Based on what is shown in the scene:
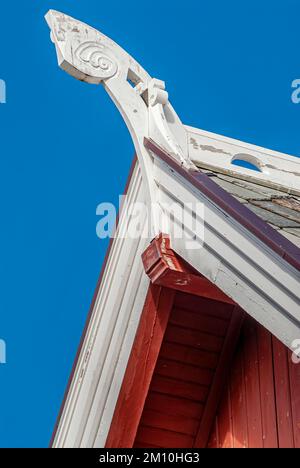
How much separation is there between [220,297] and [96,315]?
2.87ft

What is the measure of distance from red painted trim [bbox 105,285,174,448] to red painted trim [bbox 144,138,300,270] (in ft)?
1.95

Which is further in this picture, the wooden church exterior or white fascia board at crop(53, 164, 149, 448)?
white fascia board at crop(53, 164, 149, 448)

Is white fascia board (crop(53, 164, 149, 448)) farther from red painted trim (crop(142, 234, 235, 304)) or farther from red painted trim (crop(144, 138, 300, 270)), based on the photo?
red painted trim (crop(144, 138, 300, 270))

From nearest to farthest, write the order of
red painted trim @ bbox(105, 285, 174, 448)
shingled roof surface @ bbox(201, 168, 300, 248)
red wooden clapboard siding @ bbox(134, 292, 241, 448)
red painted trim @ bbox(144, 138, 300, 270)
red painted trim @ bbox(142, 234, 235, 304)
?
red painted trim @ bbox(144, 138, 300, 270), shingled roof surface @ bbox(201, 168, 300, 248), red painted trim @ bbox(142, 234, 235, 304), red painted trim @ bbox(105, 285, 174, 448), red wooden clapboard siding @ bbox(134, 292, 241, 448)

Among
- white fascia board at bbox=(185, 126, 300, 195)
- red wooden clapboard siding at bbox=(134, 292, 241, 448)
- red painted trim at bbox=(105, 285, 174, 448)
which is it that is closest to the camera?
red painted trim at bbox=(105, 285, 174, 448)

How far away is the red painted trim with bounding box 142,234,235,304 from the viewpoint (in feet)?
14.7

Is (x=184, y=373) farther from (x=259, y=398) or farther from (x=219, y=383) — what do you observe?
(x=259, y=398)

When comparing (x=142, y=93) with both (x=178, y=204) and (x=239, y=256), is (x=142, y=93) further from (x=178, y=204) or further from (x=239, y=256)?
(x=239, y=256)

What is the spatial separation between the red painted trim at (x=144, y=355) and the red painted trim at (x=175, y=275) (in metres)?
0.28

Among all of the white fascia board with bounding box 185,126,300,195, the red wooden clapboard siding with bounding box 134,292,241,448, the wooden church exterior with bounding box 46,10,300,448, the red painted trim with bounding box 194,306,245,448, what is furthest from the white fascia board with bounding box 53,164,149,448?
the red painted trim with bounding box 194,306,245,448

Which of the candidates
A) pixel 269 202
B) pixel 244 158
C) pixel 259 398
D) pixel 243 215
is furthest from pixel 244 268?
pixel 244 158

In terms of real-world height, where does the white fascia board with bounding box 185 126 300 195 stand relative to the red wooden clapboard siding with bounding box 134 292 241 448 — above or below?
above

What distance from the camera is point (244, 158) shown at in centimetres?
564
